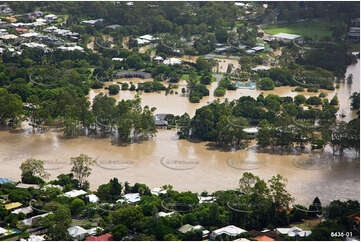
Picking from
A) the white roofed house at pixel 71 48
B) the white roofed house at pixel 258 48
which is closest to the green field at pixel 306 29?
the white roofed house at pixel 258 48

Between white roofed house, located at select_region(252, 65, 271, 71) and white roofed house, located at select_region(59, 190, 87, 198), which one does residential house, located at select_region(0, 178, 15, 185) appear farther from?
white roofed house, located at select_region(252, 65, 271, 71)

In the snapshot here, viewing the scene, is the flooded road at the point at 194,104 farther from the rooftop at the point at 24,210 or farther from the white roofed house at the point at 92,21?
the white roofed house at the point at 92,21

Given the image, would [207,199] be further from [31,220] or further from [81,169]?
[31,220]

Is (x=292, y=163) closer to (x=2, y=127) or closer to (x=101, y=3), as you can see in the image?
(x=2, y=127)

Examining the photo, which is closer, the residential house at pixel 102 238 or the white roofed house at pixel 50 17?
the residential house at pixel 102 238

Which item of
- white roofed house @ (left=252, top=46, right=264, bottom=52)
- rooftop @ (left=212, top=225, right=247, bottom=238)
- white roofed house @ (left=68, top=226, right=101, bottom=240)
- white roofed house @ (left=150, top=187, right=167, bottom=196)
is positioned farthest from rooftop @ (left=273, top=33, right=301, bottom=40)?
white roofed house @ (left=68, top=226, right=101, bottom=240)

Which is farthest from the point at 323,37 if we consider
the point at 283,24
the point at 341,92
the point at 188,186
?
the point at 188,186
